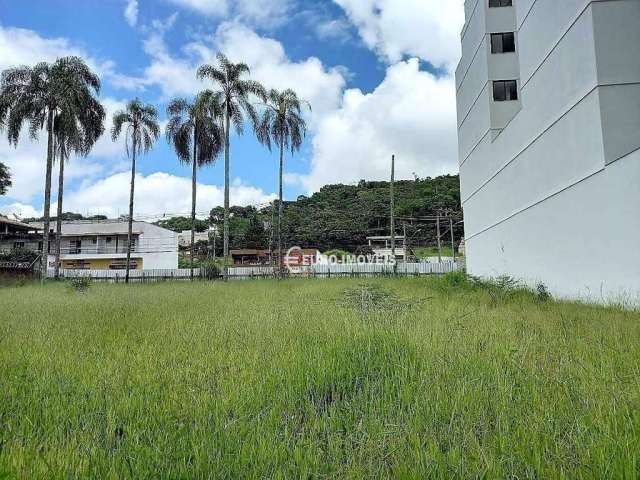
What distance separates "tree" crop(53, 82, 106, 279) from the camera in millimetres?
21938

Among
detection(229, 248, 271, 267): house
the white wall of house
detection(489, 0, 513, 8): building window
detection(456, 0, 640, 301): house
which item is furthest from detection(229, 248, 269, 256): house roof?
detection(489, 0, 513, 8): building window

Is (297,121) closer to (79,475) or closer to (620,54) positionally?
(620,54)

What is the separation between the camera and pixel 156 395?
2855mm

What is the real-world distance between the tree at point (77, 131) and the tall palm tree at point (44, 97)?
23 cm

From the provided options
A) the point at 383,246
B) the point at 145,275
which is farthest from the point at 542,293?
the point at 383,246

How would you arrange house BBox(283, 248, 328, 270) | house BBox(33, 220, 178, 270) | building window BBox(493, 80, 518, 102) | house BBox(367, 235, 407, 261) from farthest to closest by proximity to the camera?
1. house BBox(367, 235, 407, 261)
2. house BBox(33, 220, 178, 270)
3. house BBox(283, 248, 328, 270)
4. building window BBox(493, 80, 518, 102)

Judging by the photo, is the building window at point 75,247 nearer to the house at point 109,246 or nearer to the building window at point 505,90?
the house at point 109,246

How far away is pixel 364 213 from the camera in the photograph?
43.2 meters

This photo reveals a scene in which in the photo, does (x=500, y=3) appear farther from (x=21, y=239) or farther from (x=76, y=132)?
(x=21, y=239)

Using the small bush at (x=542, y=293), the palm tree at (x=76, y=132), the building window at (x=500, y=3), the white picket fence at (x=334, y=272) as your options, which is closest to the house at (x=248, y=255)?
the white picket fence at (x=334, y=272)

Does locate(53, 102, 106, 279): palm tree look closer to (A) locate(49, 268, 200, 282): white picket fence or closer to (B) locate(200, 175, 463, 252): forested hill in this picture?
(A) locate(49, 268, 200, 282): white picket fence

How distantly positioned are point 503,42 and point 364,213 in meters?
27.3

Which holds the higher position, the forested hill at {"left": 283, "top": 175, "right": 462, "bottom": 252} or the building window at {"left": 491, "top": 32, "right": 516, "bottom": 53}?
the building window at {"left": 491, "top": 32, "right": 516, "bottom": 53}

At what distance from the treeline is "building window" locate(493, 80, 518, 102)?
21.7 m
